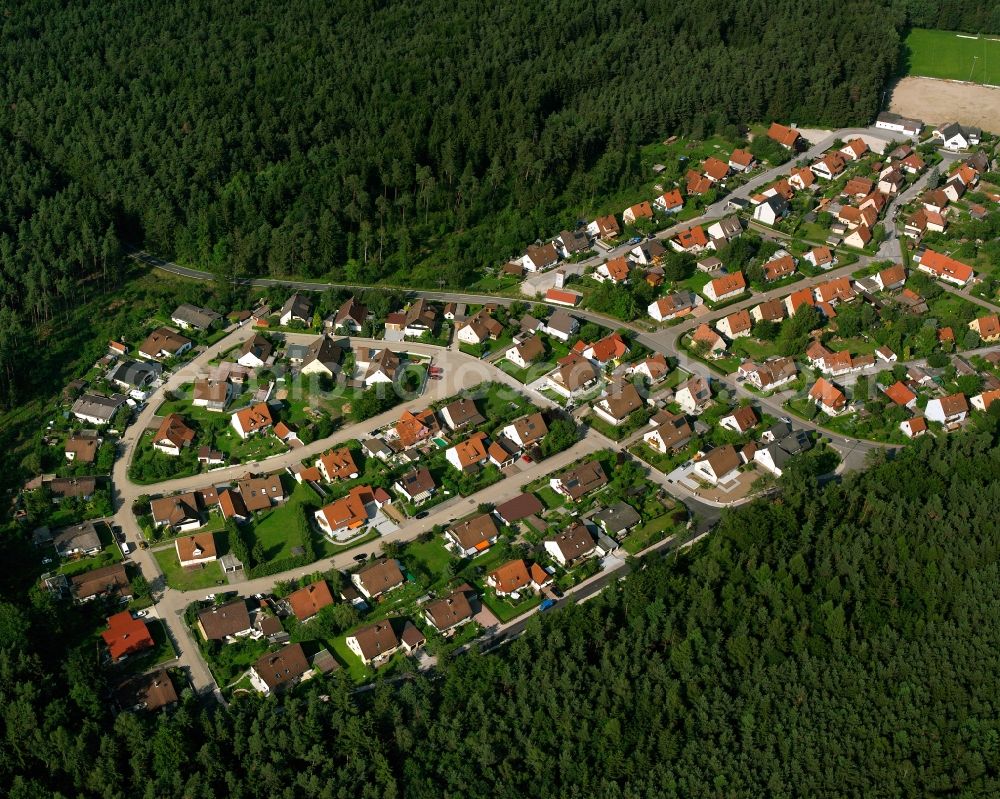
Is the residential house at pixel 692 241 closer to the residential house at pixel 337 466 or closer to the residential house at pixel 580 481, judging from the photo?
the residential house at pixel 580 481

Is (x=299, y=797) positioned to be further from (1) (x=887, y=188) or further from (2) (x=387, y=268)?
(1) (x=887, y=188)

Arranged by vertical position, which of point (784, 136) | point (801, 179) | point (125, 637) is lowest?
point (125, 637)

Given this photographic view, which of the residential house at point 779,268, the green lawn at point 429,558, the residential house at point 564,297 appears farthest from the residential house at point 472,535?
the residential house at point 779,268

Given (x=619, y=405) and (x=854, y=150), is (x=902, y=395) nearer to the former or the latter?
(x=619, y=405)

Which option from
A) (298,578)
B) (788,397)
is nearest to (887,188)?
(788,397)

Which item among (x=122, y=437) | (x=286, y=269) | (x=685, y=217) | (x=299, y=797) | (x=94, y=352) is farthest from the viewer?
(x=685, y=217)

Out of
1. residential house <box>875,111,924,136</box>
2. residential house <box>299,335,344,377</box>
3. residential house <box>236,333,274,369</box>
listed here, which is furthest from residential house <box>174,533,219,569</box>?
residential house <box>875,111,924,136</box>

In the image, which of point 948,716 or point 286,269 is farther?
point 286,269

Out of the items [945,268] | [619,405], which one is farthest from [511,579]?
[945,268]
